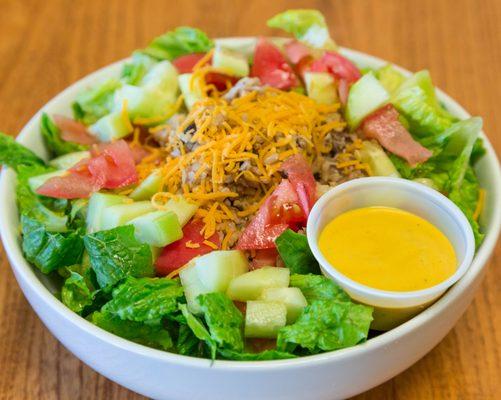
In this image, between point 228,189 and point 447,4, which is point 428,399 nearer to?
point 228,189

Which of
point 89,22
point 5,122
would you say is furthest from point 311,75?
point 89,22

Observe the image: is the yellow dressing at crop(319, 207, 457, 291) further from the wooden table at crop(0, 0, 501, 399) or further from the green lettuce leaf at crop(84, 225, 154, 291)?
the green lettuce leaf at crop(84, 225, 154, 291)

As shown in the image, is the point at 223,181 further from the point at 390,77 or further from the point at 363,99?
the point at 390,77

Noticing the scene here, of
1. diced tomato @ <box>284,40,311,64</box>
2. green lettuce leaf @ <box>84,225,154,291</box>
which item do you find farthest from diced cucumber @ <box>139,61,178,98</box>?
green lettuce leaf @ <box>84,225,154,291</box>

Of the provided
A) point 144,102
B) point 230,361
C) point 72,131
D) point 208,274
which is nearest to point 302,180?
point 208,274

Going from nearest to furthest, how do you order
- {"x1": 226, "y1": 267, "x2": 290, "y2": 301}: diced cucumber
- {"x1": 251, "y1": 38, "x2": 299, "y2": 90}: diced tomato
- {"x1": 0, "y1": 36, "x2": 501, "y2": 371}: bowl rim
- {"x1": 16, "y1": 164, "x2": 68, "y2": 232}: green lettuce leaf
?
{"x1": 0, "y1": 36, "x2": 501, "y2": 371}: bowl rim
{"x1": 226, "y1": 267, "x2": 290, "y2": 301}: diced cucumber
{"x1": 16, "y1": 164, "x2": 68, "y2": 232}: green lettuce leaf
{"x1": 251, "y1": 38, "x2": 299, "y2": 90}: diced tomato

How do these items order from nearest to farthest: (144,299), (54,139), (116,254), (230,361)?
(230,361) < (144,299) < (116,254) < (54,139)
